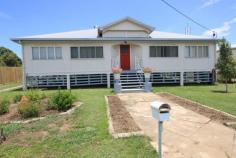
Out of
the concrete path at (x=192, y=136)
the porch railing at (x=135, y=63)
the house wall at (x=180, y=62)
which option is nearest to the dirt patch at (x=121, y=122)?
the concrete path at (x=192, y=136)

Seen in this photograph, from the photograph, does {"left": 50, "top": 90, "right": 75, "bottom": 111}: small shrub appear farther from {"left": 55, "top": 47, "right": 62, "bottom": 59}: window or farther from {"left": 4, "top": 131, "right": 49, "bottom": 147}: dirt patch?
{"left": 55, "top": 47, "right": 62, "bottom": 59}: window

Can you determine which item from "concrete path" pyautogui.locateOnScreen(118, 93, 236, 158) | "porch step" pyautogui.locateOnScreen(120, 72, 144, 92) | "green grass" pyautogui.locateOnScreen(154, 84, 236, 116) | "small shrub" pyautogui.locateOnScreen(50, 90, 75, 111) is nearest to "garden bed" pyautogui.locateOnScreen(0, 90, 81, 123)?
"small shrub" pyautogui.locateOnScreen(50, 90, 75, 111)

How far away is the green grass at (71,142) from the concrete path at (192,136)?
557 mm

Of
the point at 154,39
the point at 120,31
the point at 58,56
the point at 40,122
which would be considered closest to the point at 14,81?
the point at 58,56

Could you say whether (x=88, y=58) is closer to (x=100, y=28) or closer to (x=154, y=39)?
(x=100, y=28)

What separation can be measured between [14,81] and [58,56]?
1674 cm

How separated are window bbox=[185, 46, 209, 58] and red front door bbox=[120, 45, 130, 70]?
462 cm

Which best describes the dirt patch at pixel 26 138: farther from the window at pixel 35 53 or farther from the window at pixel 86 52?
the window at pixel 86 52

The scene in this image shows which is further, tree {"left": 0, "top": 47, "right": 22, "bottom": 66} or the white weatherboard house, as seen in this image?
tree {"left": 0, "top": 47, "right": 22, "bottom": 66}

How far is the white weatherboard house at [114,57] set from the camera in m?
19.4

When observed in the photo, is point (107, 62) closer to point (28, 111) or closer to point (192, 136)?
point (28, 111)

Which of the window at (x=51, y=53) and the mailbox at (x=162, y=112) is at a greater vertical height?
the window at (x=51, y=53)

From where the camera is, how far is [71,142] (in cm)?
605

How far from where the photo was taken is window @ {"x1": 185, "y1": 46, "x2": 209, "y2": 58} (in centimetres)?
2123
